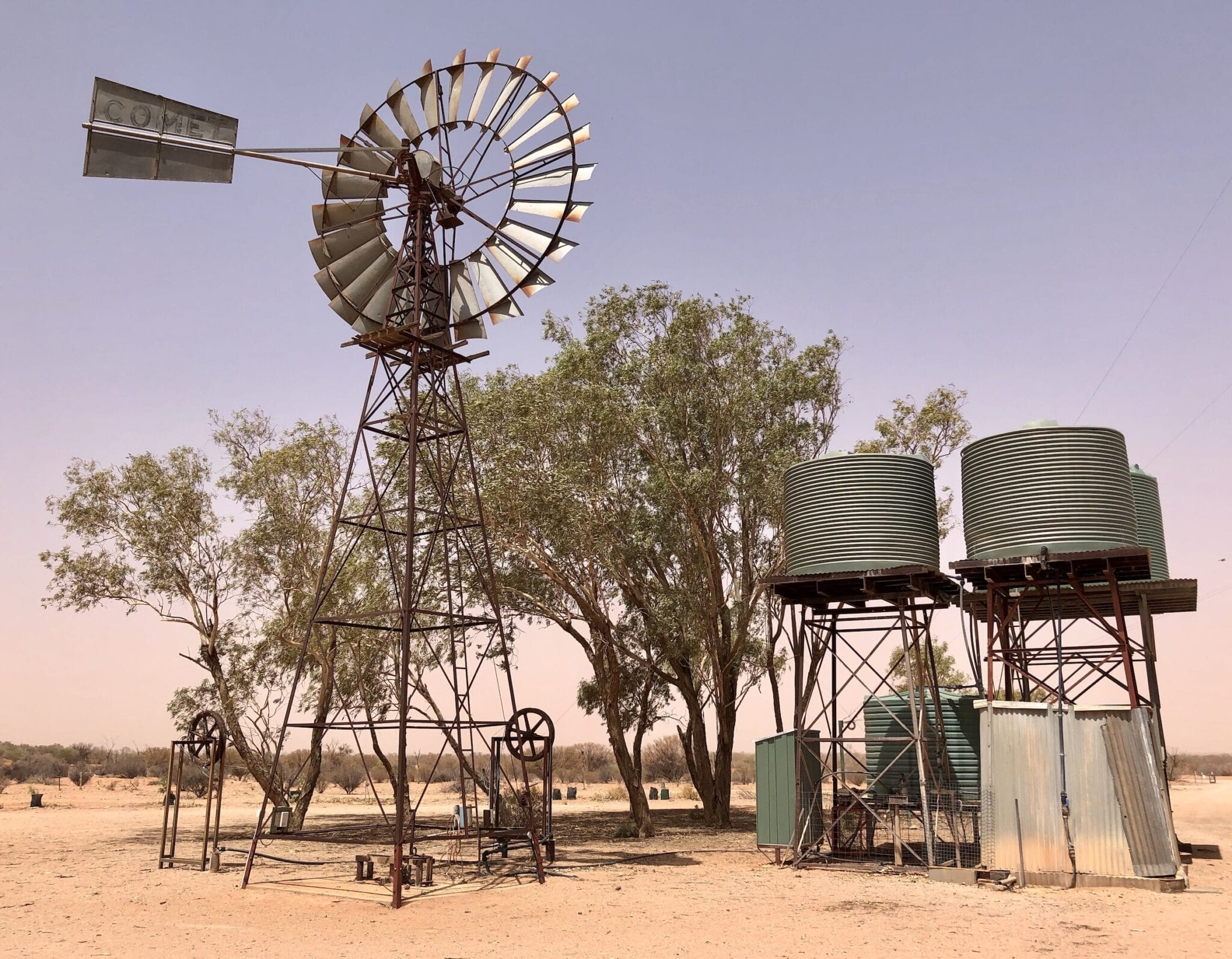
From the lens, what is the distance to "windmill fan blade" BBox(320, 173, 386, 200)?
17906 mm

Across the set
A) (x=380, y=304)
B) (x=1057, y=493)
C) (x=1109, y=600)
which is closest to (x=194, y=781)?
(x=380, y=304)

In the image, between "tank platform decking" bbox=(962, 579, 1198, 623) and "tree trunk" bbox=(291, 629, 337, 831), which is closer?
"tank platform decking" bbox=(962, 579, 1198, 623)

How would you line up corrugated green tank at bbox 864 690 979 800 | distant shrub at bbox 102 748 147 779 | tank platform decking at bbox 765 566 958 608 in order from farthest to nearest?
distant shrub at bbox 102 748 147 779
corrugated green tank at bbox 864 690 979 800
tank platform decking at bbox 765 566 958 608

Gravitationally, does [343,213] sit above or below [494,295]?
above

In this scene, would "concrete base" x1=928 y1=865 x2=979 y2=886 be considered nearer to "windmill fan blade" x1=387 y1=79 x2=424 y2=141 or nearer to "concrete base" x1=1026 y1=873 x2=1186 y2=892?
"concrete base" x1=1026 y1=873 x2=1186 y2=892

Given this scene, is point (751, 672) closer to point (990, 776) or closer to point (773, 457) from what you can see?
point (773, 457)

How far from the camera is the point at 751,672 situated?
30141mm

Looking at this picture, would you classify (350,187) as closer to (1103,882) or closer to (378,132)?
(378,132)

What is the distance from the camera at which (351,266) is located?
60.0 feet

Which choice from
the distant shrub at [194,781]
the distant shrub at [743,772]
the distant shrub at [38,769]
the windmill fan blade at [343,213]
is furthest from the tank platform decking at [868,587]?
the distant shrub at [38,769]

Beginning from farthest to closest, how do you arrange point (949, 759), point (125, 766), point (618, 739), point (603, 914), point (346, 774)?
point (125, 766), point (346, 774), point (618, 739), point (949, 759), point (603, 914)

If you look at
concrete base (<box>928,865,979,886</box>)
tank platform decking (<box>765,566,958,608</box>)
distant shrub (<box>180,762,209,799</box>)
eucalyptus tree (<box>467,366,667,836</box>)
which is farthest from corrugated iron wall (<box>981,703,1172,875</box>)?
distant shrub (<box>180,762,209,799</box>)

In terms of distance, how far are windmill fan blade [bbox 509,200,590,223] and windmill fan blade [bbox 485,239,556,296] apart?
2.40 ft

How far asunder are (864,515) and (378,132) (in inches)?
432
